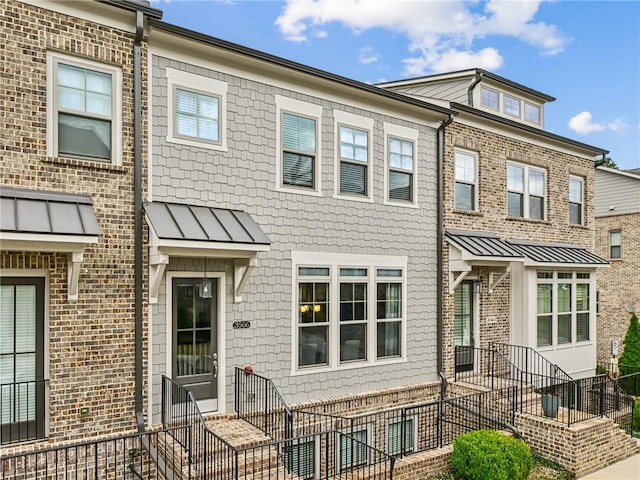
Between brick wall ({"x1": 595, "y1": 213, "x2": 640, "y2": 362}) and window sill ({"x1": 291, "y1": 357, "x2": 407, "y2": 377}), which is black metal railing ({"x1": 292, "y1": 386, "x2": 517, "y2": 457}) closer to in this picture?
window sill ({"x1": 291, "y1": 357, "x2": 407, "y2": 377})

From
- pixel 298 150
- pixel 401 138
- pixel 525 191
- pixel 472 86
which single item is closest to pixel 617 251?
pixel 525 191

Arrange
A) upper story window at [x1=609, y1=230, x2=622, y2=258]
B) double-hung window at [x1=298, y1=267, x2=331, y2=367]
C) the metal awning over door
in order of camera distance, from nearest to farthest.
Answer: the metal awning over door < double-hung window at [x1=298, y1=267, x2=331, y2=367] < upper story window at [x1=609, y1=230, x2=622, y2=258]

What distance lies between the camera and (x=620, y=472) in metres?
9.39

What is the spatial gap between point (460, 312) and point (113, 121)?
28.8 feet

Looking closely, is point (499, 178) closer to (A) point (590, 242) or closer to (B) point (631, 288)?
(A) point (590, 242)

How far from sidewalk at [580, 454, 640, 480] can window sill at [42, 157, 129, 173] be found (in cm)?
934

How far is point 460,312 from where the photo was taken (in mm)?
12336

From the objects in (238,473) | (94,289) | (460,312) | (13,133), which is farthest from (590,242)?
(13,133)

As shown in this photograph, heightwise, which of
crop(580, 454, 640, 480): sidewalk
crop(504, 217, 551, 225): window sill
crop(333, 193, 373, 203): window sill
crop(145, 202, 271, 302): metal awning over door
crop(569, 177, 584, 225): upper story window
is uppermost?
crop(569, 177, 584, 225): upper story window

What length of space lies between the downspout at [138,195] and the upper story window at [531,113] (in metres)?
11.9

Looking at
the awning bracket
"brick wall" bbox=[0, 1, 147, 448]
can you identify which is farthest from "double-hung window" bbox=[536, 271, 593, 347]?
"brick wall" bbox=[0, 1, 147, 448]

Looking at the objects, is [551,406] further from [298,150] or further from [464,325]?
[298,150]

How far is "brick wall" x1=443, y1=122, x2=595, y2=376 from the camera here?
38.4 ft

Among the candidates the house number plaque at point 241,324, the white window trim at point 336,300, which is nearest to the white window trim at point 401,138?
the white window trim at point 336,300
